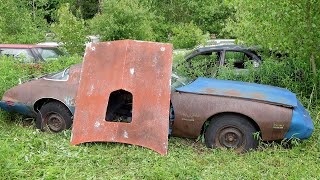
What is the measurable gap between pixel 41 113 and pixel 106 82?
1.34 m

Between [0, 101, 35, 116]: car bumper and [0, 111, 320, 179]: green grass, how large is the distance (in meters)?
0.61

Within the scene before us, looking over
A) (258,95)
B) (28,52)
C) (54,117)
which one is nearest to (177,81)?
(258,95)

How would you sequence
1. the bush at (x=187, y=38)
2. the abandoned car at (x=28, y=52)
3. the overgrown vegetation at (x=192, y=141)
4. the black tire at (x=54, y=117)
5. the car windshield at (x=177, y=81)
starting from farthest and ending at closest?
1. the bush at (x=187, y=38)
2. the abandoned car at (x=28, y=52)
3. the black tire at (x=54, y=117)
4. the car windshield at (x=177, y=81)
5. the overgrown vegetation at (x=192, y=141)

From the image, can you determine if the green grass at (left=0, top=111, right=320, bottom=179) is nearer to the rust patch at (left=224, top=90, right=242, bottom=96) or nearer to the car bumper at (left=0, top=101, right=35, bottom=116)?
the car bumper at (left=0, top=101, right=35, bottom=116)

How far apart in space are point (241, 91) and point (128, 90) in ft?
5.85

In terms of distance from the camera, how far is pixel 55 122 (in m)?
6.40

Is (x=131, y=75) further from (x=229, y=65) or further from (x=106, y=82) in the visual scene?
(x=229, y=65)

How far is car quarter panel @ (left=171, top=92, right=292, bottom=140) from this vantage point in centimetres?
545

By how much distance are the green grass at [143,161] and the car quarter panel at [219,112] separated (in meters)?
0.28

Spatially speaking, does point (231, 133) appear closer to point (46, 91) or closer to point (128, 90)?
point (128, 90)

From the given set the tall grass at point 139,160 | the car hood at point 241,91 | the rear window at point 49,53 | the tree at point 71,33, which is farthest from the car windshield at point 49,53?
the car hood at point 241,91

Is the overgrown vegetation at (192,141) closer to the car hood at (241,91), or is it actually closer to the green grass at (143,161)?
the green grass at (143,161)

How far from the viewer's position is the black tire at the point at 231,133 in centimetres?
557

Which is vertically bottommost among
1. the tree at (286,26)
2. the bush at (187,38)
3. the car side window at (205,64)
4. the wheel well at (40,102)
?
the wheel well at (40,102)
